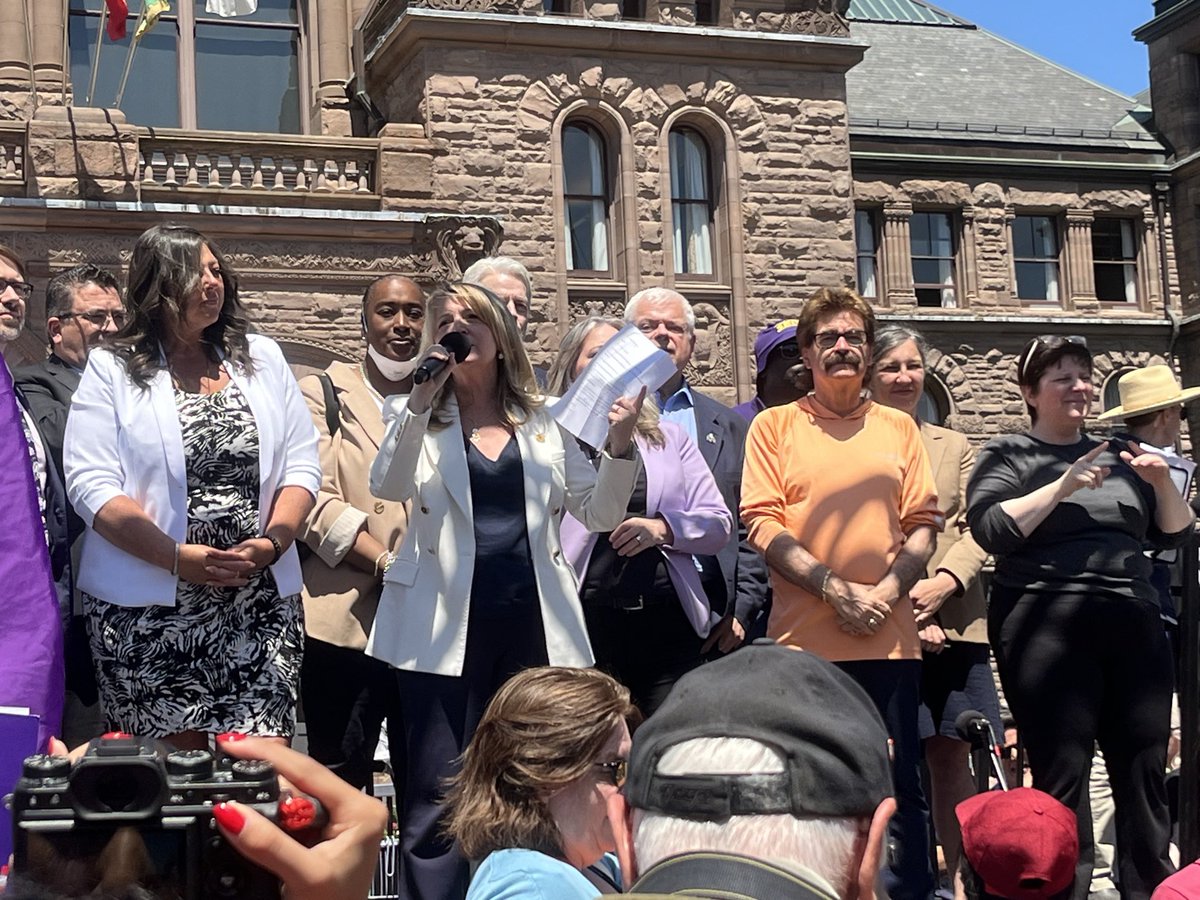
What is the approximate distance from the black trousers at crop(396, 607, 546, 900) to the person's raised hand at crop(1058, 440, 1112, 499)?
6.19 ft

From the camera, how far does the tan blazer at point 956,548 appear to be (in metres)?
6.79

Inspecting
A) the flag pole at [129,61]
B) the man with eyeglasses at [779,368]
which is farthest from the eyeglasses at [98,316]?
the flag pole at [129,61]

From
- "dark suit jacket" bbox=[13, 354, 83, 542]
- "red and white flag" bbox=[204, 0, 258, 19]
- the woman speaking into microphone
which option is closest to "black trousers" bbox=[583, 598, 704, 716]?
the woman speaking into microphone

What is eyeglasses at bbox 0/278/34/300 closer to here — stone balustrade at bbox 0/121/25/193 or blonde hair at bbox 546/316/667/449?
blonde hair at bbox 546/316/667/449

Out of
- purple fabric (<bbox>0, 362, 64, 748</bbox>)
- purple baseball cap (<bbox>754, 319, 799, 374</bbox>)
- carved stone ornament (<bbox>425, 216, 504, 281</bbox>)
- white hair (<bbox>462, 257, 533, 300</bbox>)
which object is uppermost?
carved stone ornament (<bbox>425, 216, 504, 281</bbox>)

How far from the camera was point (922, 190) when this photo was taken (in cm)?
2877

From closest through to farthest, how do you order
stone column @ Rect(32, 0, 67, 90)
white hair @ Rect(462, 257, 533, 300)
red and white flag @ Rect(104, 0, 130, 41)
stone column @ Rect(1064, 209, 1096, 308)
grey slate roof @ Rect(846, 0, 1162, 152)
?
white hair @ Rect(462, 257, 533, 300)
red and white flag @ Rect(104, 0, 130, 41)
stone column @ Rect(32, 0, 67, 90)
stone column @ Rect(1064, 209, 1096, 308)
grey slate roof @ Rect(846, 0, 1162, 152)

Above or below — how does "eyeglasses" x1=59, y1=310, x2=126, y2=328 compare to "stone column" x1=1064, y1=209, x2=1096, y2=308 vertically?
below

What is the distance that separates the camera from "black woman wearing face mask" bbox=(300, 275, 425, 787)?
5.89 metres

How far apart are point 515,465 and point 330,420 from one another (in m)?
1.08

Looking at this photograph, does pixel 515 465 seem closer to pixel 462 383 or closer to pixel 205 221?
pixel 462 383

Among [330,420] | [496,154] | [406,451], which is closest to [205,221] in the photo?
[496,154]

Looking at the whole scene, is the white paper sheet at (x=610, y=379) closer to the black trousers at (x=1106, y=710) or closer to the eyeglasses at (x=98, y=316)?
the black trousers at (x=1106, y=710)

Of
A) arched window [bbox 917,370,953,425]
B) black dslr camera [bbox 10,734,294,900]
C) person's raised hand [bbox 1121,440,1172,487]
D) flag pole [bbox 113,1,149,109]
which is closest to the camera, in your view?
black dslr camera [bbox 10,734,294,900]
